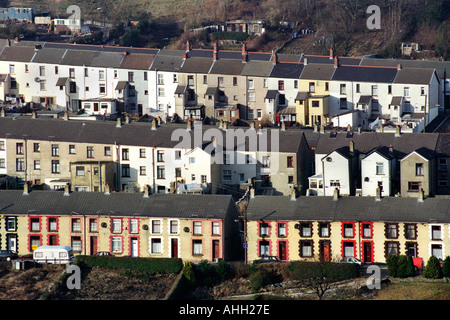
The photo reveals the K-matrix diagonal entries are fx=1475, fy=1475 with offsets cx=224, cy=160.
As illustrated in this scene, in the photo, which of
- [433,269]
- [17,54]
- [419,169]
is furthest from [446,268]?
[17,54]

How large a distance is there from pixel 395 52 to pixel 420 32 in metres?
5.17

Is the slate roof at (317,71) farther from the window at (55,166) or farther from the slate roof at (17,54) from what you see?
the window at (55,166)

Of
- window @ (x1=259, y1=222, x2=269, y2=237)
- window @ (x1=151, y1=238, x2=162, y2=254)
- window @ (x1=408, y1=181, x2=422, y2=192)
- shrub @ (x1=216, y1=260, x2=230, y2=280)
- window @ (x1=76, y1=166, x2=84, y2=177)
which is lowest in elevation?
shrub @ (x1=216, y1=260, x2=230, y2=280)

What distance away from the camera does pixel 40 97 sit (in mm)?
112438

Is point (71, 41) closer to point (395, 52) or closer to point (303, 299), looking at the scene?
point (395, 52)

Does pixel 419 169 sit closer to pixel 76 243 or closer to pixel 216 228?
pixel 216 228

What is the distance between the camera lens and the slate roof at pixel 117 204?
79.9 meters

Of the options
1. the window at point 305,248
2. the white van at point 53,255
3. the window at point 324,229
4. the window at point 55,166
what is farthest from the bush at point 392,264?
the window at point 55,166

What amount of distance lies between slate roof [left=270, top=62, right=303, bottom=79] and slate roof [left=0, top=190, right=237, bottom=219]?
92.6 feet

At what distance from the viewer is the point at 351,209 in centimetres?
7894

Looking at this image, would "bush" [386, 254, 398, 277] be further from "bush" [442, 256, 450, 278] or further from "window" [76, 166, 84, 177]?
"window" [76, 166, 84, 177]

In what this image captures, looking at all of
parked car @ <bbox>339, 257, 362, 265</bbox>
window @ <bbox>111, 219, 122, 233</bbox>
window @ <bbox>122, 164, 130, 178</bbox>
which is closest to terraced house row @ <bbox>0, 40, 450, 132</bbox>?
window @ <bbox>122, 164, 130, 178</bbox>

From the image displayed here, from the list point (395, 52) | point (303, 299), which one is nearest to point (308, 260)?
point (303, 299)

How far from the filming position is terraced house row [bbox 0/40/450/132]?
105 metres
